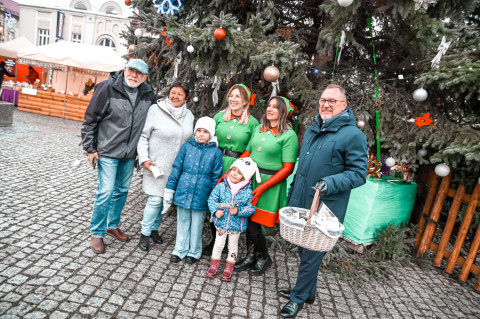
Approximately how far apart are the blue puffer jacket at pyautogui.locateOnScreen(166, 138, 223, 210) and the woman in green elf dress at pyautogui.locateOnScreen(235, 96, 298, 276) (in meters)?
0.37

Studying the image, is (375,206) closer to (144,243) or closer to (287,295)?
(287,295)

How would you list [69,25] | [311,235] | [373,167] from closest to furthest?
[311,235] < [373,167] < [69,25]

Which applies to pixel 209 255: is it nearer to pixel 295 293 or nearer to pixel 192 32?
pixel 295 293

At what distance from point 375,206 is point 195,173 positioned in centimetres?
240

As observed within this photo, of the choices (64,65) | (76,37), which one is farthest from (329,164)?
(76,37)

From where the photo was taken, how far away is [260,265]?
3482 mm

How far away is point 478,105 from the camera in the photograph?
393 centimetres

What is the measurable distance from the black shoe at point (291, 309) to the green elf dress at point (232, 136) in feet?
4.79

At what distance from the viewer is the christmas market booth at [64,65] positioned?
12.4 metres

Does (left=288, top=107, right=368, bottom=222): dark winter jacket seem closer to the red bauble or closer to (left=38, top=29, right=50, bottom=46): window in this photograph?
the red bauble

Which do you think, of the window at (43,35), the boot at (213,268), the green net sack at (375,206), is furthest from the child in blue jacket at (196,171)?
the window at (43,35)

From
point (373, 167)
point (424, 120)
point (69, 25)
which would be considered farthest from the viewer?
point (69, 25)

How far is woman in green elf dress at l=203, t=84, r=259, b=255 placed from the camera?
132 inches

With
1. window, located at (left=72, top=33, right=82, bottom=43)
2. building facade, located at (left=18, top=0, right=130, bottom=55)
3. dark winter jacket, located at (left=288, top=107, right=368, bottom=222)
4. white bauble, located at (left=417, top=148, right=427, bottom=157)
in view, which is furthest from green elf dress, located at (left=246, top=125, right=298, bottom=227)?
window, located at (left=72, top=33, right=82, bottom=43)
